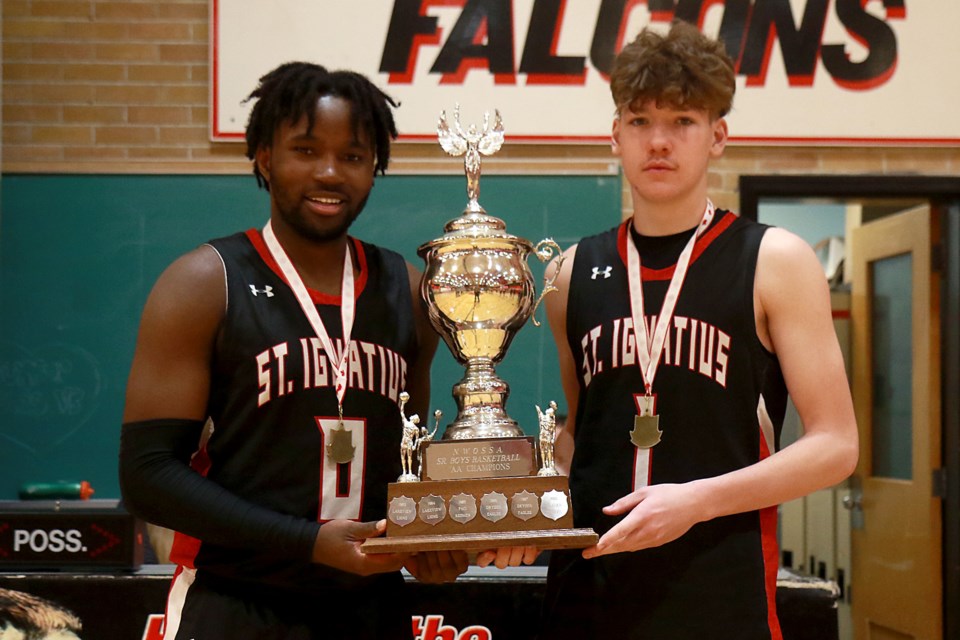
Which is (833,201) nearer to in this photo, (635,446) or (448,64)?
(448,64)

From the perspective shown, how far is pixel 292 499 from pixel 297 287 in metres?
0.44

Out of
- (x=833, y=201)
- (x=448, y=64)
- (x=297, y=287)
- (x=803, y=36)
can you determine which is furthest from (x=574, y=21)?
(x=297, y=287)

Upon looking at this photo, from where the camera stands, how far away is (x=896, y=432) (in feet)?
18.1

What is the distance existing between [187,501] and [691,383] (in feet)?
3.38

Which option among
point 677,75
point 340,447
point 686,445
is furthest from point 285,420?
point 677,75

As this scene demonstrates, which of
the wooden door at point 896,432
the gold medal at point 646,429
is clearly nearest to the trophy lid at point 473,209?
the gold medal at point 646,429

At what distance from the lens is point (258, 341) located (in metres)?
2.01

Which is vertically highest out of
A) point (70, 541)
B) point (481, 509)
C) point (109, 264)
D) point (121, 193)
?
point (121, 193)

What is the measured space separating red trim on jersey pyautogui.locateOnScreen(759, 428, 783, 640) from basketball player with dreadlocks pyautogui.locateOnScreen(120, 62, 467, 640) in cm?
64

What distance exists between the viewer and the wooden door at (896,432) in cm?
510

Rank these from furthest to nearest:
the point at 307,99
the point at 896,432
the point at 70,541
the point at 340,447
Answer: the point at 896,432 < the point at 70,541 < the point at 307,99 < the point at 340,447

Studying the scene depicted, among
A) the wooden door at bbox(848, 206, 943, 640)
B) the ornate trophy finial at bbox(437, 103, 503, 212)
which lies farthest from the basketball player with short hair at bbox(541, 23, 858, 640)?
the wooden door at bbox(848, 206, 943, 640)

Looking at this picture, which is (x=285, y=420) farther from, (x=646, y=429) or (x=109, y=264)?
(x=109, y=264)

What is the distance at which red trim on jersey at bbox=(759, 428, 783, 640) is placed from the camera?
2008 mm
